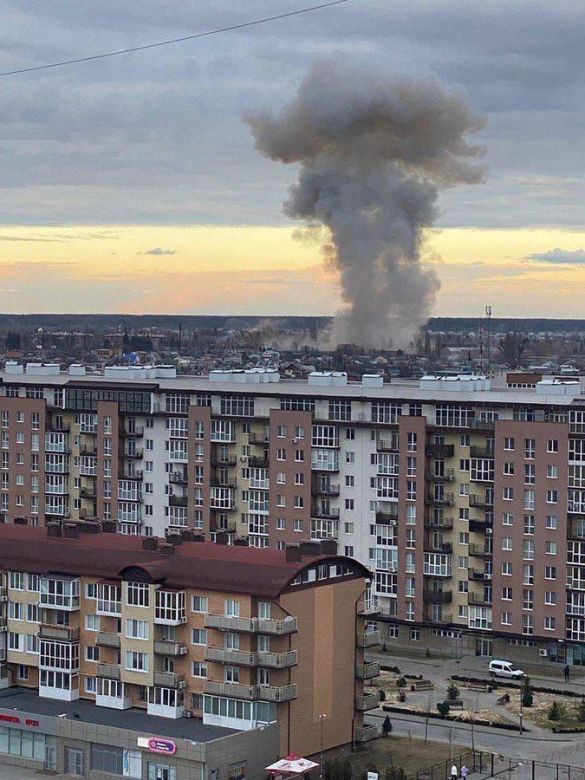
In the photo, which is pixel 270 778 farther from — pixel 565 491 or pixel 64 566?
pixel 565 491

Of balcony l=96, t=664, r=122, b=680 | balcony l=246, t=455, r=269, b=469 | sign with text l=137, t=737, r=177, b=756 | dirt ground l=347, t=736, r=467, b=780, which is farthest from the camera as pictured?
balcony l=246, t=455, r=269, b=469

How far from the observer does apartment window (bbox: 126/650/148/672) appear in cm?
3903

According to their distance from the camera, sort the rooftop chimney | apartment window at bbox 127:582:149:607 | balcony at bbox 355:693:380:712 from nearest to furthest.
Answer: apartment window at bbox 127:582:149:607 → the rooftop chimney → balcony at bbox 355:693:380:712

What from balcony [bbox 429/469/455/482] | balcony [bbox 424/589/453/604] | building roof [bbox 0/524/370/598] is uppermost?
balcony [bbox 429/469/455/482]

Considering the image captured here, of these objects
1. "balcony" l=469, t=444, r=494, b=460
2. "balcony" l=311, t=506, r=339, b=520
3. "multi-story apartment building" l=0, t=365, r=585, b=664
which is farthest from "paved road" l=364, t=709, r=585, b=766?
"balcony" l=311, t=506, r=339, b=520

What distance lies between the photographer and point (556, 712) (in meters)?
45.3

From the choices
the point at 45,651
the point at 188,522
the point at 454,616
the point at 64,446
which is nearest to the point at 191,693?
the point at 45,651

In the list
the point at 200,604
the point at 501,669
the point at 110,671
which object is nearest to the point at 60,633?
the point at 110,671

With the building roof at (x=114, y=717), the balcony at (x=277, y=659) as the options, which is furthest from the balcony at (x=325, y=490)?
the balcony at (x=277, y=659)

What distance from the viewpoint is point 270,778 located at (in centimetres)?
3669

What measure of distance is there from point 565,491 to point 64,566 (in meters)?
19.0

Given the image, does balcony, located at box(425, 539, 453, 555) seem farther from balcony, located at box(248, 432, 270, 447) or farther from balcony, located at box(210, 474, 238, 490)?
balcony, located at box(210, 474, 238, 490)

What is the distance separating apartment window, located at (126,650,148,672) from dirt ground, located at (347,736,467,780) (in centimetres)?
556

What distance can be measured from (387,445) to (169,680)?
19798 millimetres
